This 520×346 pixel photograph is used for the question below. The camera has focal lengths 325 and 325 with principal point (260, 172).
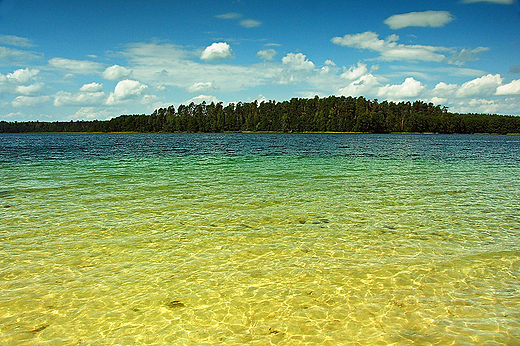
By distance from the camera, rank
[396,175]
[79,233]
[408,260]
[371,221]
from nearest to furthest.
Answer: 1. [408,260]
2. [79,233]
3. [371,221]
4. [396,175]

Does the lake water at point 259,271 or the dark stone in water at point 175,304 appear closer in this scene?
the lake water at point 259,271

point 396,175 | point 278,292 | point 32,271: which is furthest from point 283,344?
point 396,175

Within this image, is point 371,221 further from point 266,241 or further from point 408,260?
point 266,241

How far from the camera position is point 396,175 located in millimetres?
25172

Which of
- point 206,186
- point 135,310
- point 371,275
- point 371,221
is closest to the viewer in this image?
point 135,310

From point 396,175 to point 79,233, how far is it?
2207 cm

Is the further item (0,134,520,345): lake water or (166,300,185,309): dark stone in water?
(166,300,185,309): dark stone in water

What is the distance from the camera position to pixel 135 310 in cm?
626

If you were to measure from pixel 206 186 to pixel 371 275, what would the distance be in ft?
44.2

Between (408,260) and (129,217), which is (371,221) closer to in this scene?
(408,260)

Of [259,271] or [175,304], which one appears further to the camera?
[259,271]

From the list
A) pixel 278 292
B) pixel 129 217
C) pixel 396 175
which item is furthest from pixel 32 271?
pixel 396 175

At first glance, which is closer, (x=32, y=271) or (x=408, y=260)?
(x=32, y=271)

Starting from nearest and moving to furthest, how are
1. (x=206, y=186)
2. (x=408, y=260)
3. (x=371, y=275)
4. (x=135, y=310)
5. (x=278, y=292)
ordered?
(x=135, y=310), (x=278, y=292), (x=371, y=275), (x=408, y=260), (x=206, y=186)
